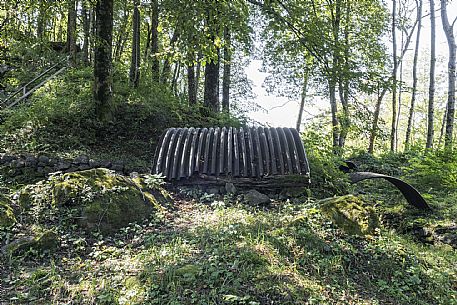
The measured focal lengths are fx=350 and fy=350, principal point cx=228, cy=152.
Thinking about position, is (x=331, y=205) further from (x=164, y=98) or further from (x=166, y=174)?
(x=164, y=98)

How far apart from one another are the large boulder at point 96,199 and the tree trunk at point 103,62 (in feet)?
15.6

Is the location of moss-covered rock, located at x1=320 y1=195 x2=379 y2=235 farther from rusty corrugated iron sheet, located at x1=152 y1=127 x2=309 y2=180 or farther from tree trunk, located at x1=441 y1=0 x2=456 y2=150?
tree trunk, located at x1=441 y1=0 x2=456 y2=150

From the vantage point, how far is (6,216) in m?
4.13

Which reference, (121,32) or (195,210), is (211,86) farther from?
(121,32)

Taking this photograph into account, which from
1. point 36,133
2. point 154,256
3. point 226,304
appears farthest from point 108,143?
point 226,304

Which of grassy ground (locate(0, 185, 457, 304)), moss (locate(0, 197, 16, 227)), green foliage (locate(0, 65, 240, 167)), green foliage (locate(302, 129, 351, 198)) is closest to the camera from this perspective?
grassy ground (locate(0, 185, 457, 304))

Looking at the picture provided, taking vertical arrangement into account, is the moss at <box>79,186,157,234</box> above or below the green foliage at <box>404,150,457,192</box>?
below

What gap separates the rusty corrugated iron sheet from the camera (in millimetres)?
6289

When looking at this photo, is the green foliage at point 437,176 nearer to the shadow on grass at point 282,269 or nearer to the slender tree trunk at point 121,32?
the shadow on grass at point 282,269

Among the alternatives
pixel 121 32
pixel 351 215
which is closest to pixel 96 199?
pixel 351 215

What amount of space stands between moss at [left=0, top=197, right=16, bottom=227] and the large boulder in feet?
0.80

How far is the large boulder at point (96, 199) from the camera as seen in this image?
4367 mm

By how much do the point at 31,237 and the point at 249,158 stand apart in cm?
381

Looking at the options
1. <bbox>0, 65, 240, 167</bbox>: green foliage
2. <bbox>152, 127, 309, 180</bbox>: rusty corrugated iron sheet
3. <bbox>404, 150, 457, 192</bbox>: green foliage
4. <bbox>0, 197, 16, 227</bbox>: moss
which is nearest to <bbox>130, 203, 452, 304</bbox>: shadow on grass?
<bbox>0, 197, 16, 227</bbox>: moss
